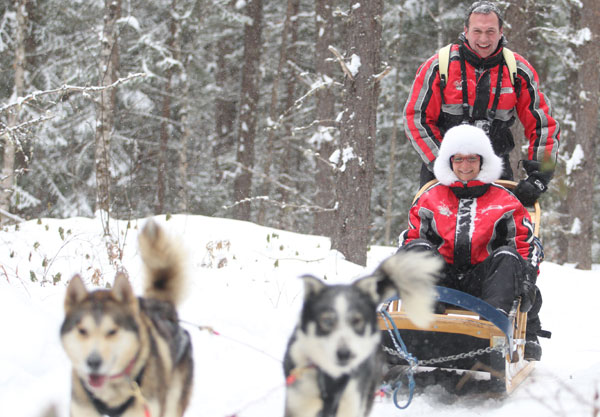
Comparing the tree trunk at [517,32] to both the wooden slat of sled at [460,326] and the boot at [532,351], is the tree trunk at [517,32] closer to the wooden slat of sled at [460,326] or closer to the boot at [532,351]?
the boot at [532,351]

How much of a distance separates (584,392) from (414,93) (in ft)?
9.12

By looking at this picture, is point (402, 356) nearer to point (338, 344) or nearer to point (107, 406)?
point (338, 344)

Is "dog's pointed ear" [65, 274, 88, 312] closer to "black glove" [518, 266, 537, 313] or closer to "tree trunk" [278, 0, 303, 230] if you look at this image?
"black glove" [518, 266, 537, 313]

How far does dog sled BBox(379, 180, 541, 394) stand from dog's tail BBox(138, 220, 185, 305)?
56.3 inches

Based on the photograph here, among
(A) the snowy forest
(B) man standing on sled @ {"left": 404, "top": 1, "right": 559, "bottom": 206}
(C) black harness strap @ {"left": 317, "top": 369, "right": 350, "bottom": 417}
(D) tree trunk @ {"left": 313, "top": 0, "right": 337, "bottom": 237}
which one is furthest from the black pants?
(D) tree trunk @ {"left": 313, "top": 0, "right": 337, "bottom": 237}

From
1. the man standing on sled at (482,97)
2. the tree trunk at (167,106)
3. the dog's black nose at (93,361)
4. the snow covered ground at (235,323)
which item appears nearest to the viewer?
the dog's black nose at (93,361)

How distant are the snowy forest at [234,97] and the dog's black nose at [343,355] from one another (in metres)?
7.12

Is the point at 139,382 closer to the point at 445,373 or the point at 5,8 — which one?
the point at 445,373

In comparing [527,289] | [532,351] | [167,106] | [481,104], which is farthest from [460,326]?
[167,106]

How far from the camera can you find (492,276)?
3.79 metres

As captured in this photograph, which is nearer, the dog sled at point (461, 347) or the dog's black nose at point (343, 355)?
the dog's black nose at point (343, 355)

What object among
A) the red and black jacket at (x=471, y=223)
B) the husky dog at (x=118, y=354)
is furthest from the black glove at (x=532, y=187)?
the husky dog at (x=118, y=354)

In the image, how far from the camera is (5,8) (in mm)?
Answer: 15062

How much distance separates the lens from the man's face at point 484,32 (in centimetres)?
468
